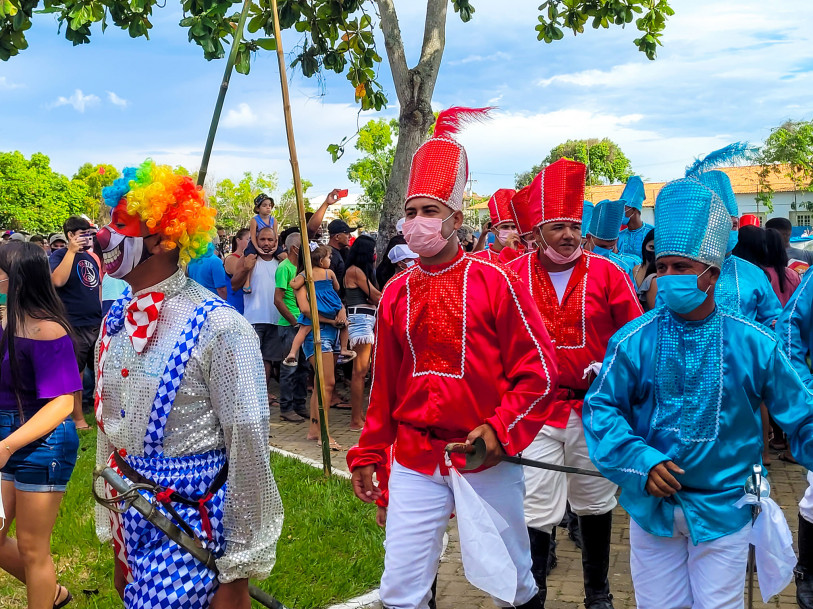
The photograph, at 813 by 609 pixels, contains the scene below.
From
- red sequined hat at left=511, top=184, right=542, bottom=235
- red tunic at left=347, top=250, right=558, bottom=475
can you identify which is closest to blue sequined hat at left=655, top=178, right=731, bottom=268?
red tunic at left=347, top=250, right=558, bottom=475

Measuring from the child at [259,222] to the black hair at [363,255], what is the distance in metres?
1.49

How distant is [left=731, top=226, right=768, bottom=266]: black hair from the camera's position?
694 cm

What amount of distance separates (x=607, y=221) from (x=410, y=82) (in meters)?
4.46

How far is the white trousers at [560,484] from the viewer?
4.59m

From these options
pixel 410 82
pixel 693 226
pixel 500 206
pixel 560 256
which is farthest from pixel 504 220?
pixel 693 226

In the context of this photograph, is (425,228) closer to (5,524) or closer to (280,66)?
(5,524)

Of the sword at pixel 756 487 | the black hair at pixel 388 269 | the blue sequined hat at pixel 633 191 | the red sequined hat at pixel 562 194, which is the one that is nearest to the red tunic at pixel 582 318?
the red sequined hat at pixel 562 194

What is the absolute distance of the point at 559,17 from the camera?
1176cm

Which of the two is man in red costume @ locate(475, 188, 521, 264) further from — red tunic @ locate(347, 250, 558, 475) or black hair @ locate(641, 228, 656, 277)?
red tunic @ locate(347, 250, 558, 475)

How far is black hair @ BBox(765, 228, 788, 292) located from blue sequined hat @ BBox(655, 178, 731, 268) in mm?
4060

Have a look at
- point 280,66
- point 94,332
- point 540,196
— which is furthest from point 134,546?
point 94,332

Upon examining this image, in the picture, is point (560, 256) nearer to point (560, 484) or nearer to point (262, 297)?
point (560, 484)

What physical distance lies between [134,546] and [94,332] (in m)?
7.44

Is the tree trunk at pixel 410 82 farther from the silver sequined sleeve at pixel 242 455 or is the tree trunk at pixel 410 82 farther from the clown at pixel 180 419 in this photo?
the silver sequined sleeve at pixel 242 455
